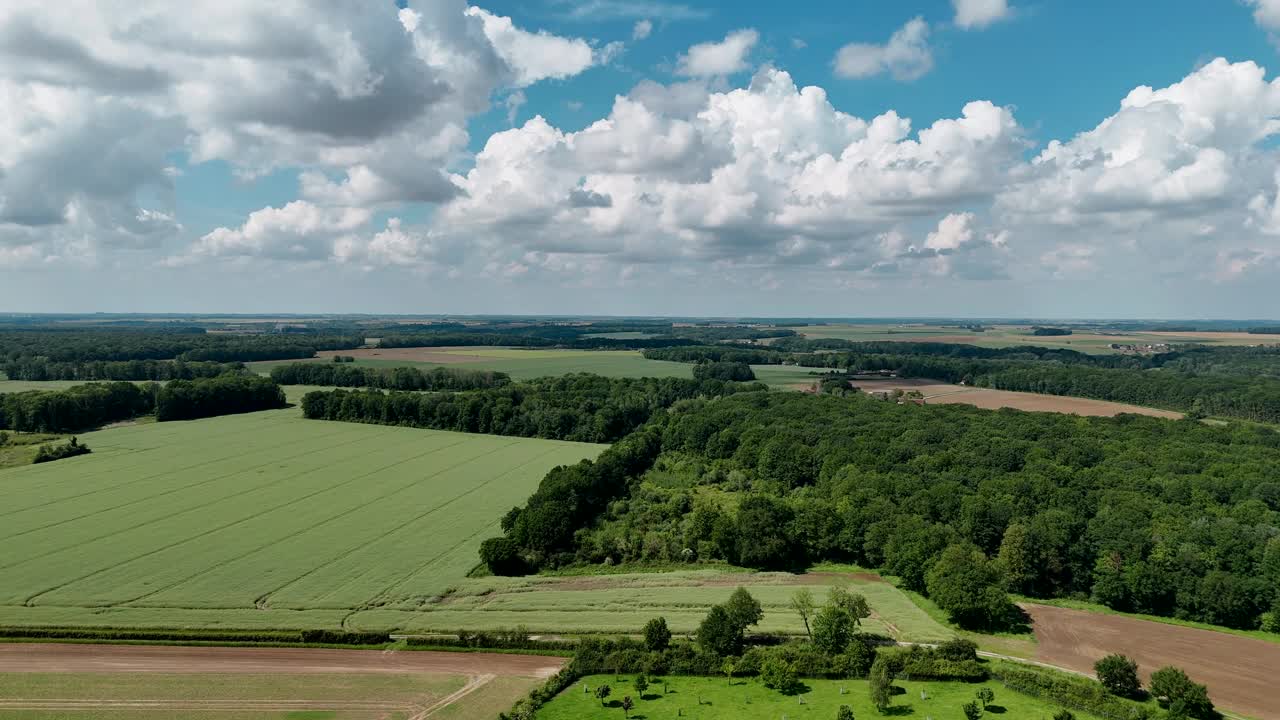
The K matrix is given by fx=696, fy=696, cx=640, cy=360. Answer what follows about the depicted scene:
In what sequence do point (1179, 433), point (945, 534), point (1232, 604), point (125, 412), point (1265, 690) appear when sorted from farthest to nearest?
point (125, 412)
point (1179, 433)
point (945, 534)
point (1232, 604)
point (1265, 690)

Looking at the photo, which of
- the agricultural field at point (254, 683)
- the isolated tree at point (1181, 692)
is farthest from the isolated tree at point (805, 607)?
the isolated tree at point (1181, 692)

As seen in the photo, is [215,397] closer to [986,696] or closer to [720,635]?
[720,635]

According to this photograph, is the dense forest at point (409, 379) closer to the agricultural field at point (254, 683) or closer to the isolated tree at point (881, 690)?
the agricultural field at point (254, 683)

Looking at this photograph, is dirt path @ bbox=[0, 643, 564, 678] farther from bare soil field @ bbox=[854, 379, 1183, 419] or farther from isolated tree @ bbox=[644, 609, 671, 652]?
bare soil field @ bbox=[854, 379, 1183, 419]

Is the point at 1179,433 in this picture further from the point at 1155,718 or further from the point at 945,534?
the point at 1155,718

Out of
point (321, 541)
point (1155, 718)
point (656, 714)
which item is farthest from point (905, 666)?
point (321, 541)
